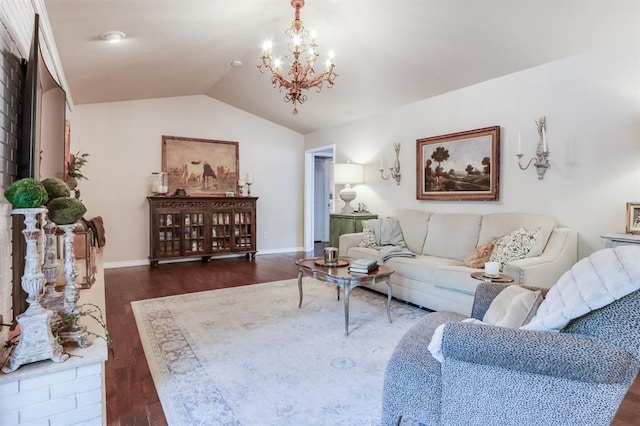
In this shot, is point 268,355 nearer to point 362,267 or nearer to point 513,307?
point 362,267

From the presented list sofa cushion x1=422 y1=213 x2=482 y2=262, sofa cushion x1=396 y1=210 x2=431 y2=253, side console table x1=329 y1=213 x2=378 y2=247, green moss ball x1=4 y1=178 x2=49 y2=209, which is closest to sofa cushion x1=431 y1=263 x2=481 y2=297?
sofa cushion x1=422 y1=213 x2=482 y2=262

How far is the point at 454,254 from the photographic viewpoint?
4.16 m

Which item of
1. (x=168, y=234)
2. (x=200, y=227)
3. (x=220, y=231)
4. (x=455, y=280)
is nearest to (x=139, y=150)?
(x=168, y=234)

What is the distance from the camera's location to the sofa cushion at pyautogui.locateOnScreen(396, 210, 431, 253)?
15.1 feet

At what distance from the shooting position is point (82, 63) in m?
3.73

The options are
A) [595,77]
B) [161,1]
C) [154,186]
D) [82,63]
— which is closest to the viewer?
[161,1]

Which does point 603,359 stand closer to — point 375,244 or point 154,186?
point 375,244

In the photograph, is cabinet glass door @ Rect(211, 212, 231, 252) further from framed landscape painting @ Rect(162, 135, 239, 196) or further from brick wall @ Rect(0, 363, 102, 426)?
brick wall @ Rect(0, 363, 102, 426)

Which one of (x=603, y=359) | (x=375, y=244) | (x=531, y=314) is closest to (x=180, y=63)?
(x=375, y=244)

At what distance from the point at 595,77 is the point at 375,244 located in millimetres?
2768

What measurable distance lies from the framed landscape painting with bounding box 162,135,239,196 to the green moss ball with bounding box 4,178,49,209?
16.1 ft

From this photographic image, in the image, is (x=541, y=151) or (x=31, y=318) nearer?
(x=31, y=318)

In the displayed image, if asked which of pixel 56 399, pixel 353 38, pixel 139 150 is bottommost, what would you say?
pixel 56 399

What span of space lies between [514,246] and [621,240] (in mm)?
777
